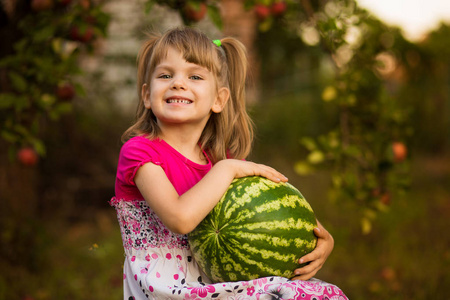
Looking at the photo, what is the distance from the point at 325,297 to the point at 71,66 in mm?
2299

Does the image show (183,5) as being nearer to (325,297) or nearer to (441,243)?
(325,297)

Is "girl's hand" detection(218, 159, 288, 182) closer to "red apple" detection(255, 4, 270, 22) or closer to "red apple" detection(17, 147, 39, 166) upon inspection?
"red apple" detection(255, 4, 270, 22)

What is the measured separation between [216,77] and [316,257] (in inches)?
36.4

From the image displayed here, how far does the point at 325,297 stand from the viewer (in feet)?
6.47

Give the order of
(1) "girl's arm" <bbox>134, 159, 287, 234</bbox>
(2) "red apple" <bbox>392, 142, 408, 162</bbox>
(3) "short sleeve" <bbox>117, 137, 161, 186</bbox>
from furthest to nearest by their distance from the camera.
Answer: (2) "red apple" <bbox>392, 142, 408, 162</bbox>
(3) "short sleeve" <bbox>117, 137, 161, 186</bbox>
(1) "girl's arm" <bbox>134, 159, 287, 234</bbox>

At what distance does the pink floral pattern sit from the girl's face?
0.41 m

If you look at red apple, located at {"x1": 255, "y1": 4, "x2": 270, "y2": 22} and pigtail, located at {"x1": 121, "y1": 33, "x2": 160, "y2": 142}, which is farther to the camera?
red apple, located at {"x1": 255, "y1": 4, "x2": 270, "y2": 22}

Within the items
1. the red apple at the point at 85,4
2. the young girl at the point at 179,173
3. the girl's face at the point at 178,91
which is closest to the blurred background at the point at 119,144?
the red apple at the point at 85,4

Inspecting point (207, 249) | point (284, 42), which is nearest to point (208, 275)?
point (207, 249)

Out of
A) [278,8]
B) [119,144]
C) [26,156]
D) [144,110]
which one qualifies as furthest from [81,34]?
[119,144]

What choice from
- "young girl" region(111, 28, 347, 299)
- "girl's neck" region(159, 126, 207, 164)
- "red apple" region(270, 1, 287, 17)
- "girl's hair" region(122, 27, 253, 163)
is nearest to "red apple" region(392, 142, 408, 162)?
"red apple" region(270, 1, 287, 17)

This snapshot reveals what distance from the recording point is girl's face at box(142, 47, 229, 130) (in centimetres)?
218

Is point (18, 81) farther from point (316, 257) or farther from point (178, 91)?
point (316, 257)

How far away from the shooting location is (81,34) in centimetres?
331
